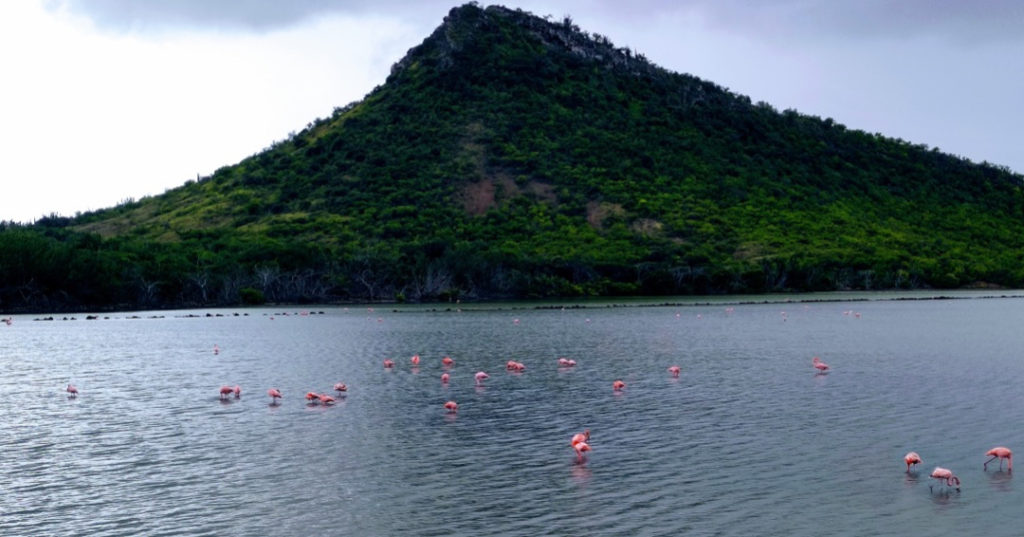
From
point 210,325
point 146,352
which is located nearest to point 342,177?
point 210,325

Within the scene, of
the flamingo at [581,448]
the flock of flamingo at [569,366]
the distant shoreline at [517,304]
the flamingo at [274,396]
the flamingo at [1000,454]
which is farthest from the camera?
the distant shoreline at [517,304]

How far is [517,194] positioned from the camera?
150000mm

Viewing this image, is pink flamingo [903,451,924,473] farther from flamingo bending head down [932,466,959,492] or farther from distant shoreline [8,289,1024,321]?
distant shoreline [8,289,1024,321]

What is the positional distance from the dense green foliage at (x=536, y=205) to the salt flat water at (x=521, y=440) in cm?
6038

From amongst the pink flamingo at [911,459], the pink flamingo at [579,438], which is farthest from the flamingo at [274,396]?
the pink flamingo at [911,459]

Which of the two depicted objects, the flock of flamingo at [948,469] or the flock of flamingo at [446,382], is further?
the flock of flamingo at [446,382]

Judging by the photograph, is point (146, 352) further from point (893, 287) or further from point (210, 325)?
point (893, 287)

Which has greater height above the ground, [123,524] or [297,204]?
[297,204]

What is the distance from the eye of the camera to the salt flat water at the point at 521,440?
20.7 meters

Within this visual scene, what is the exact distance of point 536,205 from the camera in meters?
148

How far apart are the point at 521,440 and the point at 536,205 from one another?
119768 mm

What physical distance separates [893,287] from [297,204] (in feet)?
265

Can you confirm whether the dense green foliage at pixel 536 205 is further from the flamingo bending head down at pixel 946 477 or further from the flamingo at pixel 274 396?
the flamingo bending head down at pixel 946 477

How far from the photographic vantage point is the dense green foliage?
390 feet
